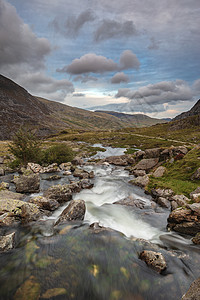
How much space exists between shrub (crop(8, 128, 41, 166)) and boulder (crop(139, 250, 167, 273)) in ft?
100

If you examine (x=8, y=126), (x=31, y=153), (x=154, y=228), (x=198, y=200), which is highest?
(x=8, y=126)

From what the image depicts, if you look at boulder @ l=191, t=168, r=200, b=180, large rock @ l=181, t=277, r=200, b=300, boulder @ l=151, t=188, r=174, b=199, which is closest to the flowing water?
large rock @ l=181, t=277, r=200, b=300

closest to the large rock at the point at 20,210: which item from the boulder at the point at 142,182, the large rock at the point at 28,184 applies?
the large rock at the point at 28,184

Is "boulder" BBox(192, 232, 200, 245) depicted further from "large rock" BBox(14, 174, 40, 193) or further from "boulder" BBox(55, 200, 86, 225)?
"large rock" BBox(14, 174, 40, 193)

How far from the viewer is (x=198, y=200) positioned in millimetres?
14922

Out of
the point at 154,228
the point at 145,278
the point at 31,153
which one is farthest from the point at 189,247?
the point at 31,153

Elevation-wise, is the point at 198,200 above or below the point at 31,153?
below

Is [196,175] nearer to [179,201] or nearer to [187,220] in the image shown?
[179,201]

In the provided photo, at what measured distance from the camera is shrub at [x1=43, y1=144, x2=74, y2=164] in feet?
127

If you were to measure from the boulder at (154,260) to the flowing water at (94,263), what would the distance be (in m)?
0.26

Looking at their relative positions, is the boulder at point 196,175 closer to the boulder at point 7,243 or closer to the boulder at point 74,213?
the boulder at point 74,213

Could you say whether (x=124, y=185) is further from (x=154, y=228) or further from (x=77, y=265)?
(x=77, y=265)

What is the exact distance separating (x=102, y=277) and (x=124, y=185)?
1776cm

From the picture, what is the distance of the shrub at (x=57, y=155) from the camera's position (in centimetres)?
3869
